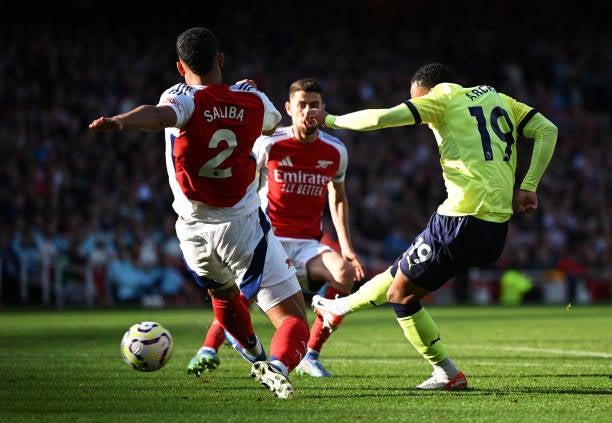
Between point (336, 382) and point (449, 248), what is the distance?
1473 millimetres

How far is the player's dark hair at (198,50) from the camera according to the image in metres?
6.48

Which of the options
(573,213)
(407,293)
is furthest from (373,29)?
(407,293)

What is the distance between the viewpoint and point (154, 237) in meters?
22.2

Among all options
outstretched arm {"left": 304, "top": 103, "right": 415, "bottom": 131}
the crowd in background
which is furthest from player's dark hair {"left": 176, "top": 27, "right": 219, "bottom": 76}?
the crowd in background

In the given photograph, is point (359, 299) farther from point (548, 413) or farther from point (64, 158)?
point (64, 158)

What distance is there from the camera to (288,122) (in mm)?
23750

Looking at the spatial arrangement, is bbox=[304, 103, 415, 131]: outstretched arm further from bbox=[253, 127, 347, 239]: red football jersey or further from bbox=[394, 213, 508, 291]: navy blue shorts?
bbox=[253, 127, 347, 239]: red football jersey

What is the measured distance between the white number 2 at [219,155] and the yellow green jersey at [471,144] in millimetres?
667

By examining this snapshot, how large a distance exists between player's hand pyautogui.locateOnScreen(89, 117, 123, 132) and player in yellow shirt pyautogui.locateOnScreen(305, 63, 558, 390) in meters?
1.64

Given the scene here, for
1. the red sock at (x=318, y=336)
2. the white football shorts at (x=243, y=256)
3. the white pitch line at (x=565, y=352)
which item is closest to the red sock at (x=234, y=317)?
the white football shorts at (x=243, y=256)

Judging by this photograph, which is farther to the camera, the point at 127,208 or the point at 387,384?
the point at 127,208

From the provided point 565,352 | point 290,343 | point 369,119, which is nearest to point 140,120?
point 369,119

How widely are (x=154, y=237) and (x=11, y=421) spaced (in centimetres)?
1669

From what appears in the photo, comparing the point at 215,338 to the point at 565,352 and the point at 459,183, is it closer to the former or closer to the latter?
the point at 459,183
